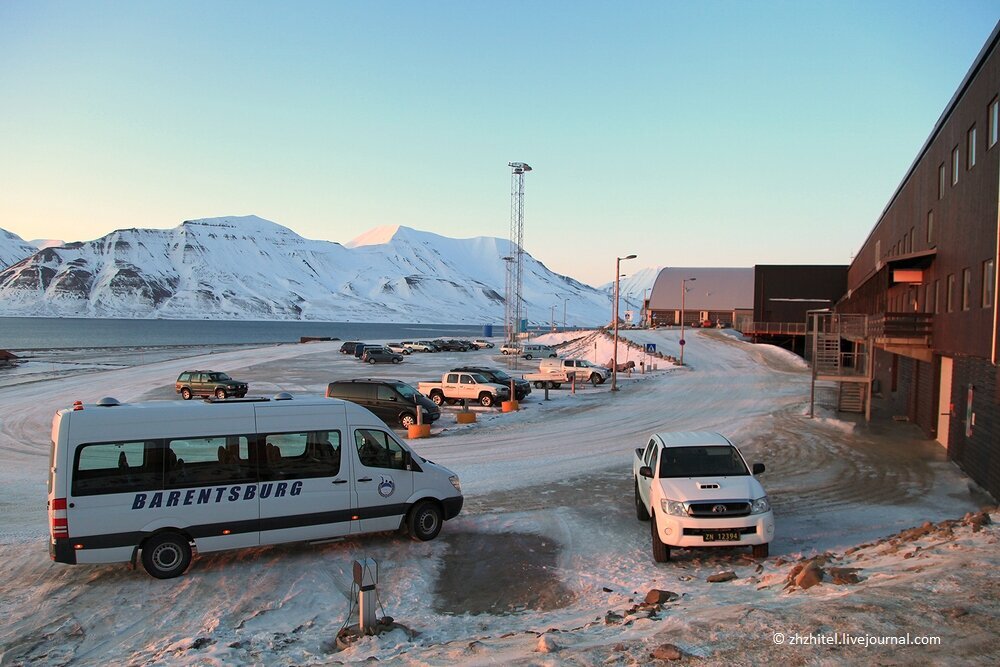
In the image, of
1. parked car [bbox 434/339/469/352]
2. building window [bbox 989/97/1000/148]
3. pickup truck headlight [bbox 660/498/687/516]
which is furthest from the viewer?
A: parked car [bbox 434/339/469/352]

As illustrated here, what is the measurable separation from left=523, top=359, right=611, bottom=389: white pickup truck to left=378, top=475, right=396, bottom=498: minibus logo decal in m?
31.3

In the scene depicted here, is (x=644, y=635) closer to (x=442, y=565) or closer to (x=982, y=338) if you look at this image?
(x=442, y=565)

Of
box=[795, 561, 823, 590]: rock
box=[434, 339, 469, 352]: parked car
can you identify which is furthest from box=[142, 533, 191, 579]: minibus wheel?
box=[434, 339, 469, 352]: parked car

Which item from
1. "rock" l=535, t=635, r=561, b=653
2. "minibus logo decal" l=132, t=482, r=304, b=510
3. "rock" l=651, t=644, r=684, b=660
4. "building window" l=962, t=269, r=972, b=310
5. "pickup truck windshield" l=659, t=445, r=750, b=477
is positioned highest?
"building window" l=962, t=269, r=972, b=310

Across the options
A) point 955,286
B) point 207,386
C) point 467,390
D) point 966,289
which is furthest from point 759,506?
point 207,386

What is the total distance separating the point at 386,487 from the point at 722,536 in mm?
5297

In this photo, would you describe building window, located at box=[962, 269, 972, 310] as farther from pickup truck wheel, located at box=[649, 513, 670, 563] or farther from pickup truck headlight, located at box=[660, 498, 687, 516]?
pickup truck wheel, located at box=[649, 513, 670, 563]

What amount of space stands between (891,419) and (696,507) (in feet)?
73.7

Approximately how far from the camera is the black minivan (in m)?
25.5

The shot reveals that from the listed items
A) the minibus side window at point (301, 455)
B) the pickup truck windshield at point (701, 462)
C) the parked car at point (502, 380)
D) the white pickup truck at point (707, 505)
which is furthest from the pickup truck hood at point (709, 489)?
the parked car at point (502, 380)

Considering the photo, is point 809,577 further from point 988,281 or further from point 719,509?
point 988,281

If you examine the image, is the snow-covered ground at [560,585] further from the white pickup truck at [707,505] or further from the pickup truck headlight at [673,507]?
the pickup truck headlight at [673,507]

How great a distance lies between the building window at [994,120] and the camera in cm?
1739

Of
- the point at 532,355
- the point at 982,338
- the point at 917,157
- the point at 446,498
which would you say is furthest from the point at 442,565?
the point at 532,355
